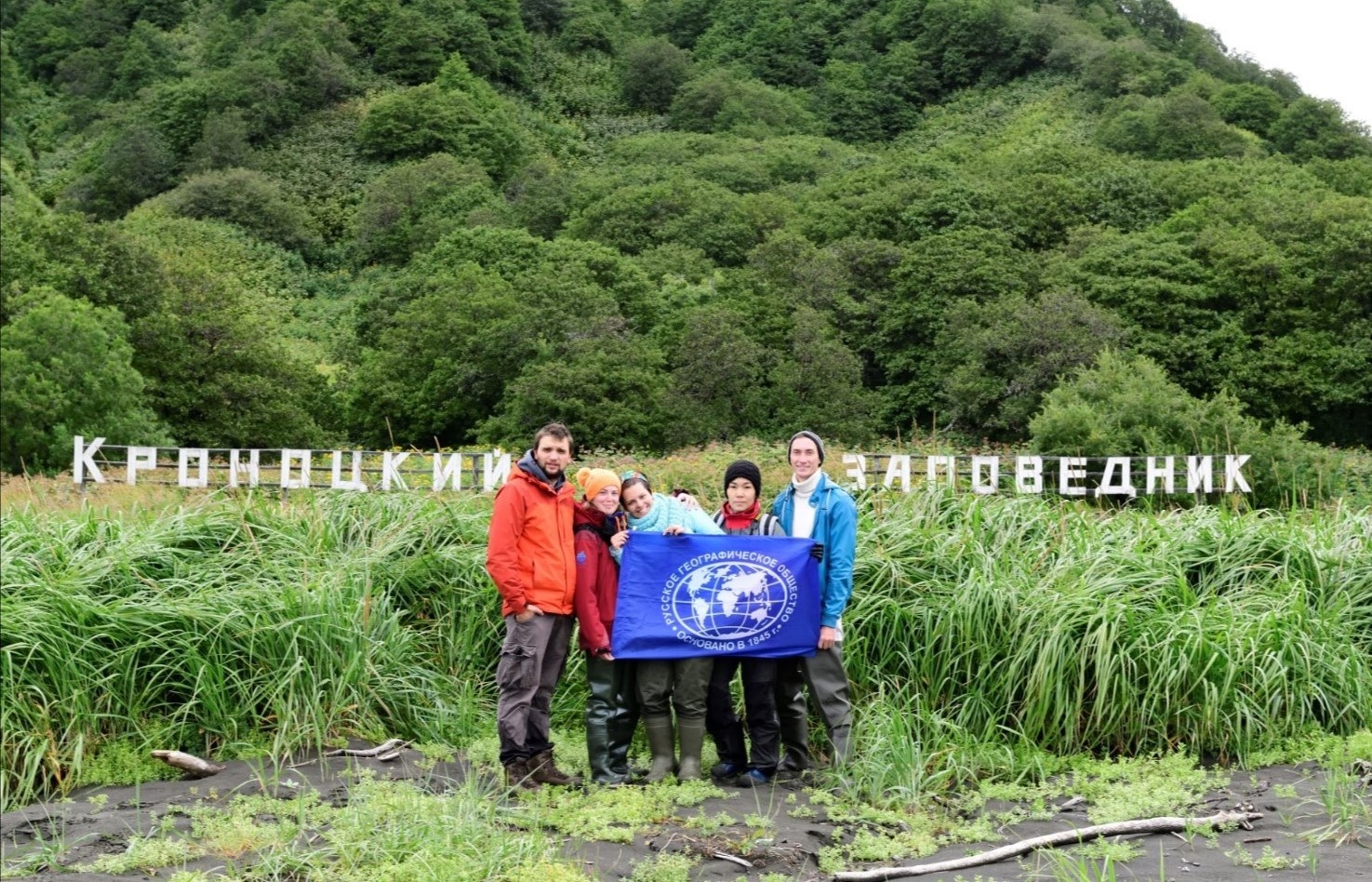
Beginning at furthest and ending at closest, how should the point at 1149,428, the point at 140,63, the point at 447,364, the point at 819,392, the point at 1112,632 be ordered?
the point at 140,63
the point at 447,364
the point at 819,392
the point at 1149,428
the point at 1112,632

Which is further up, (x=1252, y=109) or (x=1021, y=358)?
(x=1252, y=109)

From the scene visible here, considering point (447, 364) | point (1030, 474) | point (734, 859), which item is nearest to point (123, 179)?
point (447, 364)

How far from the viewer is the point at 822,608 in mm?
6434

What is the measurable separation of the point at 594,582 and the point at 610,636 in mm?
279


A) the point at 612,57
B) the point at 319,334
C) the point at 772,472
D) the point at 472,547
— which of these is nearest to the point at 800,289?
the point at 319,334

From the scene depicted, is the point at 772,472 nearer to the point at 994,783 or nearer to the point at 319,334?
the point at 994,783

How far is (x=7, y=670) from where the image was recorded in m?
6.43

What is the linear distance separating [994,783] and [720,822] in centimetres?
147

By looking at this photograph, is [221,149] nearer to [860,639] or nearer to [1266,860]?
[860,639]

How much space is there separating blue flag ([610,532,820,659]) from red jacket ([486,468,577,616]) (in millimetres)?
376

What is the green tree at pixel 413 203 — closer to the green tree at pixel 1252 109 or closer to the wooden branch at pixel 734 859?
the green tree at pixel 1252 109

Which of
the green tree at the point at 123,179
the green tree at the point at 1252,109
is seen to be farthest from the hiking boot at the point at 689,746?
the green tree at the point at 123,179

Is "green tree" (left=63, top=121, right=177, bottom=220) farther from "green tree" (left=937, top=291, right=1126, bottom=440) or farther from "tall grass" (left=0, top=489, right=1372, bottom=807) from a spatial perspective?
"tall grass" (left=0, top=489, right=1372, bottom=807)

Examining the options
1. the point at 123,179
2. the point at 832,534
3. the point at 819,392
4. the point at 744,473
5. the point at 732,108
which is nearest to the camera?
the point at 832,534
